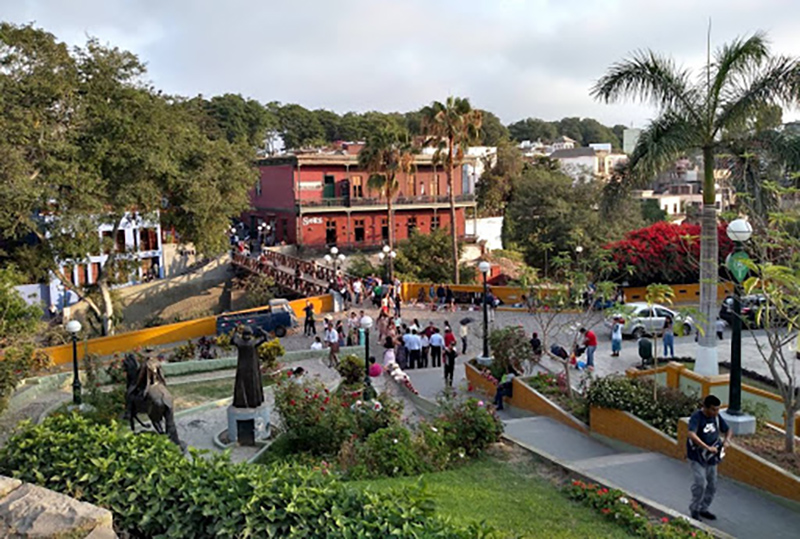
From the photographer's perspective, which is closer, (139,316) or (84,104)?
(84,104)

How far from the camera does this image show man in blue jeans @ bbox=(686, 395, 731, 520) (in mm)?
7898

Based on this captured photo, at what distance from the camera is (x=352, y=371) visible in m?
18.0

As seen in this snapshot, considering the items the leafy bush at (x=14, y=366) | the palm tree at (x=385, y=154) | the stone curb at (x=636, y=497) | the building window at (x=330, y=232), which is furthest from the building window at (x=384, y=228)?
the stone curb at (x=636, y=497)

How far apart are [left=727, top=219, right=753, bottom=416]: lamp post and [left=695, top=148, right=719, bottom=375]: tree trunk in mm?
2660

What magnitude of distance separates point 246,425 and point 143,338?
13698 mm

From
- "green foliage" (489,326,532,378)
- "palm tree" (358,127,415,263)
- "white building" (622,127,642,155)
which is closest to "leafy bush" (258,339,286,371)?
"green foliage" (489,326,532,378)

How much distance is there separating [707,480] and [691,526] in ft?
2.65

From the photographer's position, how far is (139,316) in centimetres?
3756

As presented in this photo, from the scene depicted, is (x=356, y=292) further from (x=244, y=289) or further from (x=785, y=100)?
(x=785, y=100)

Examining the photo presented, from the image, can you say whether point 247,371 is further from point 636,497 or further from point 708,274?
point 708,274

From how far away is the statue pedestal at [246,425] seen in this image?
513 inches

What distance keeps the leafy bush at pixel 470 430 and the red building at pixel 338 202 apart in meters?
31.1

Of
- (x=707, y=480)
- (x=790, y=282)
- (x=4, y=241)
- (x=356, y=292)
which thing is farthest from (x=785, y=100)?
(x=4, y=241)

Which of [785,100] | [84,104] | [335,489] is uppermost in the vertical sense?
[84,104]
